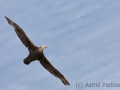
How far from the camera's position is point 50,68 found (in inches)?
1763

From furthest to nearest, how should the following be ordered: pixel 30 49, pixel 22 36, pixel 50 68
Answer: pixel 50 68, pixel 22 36, pixel 30 49

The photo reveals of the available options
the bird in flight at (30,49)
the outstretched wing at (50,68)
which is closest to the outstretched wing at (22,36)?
the bird in flight at (30,49)

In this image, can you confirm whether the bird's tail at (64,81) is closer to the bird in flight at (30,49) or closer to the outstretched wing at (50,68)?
the outstretched wing at (50,68)

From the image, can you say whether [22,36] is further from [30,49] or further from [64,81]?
[64,81]

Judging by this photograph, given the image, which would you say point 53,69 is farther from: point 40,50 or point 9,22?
point 9,22

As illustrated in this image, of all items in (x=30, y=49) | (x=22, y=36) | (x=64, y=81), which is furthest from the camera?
(x=64, y=81)

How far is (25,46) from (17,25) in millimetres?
2474

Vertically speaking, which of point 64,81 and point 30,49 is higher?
point 30,49

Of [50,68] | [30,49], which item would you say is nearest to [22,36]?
[30,49]

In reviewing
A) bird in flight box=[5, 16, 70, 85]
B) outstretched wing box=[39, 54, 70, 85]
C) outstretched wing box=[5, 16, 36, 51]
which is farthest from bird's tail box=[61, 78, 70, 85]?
outstretched wing box=[5, 16, 36, 51]

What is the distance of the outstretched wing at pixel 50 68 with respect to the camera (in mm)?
43469

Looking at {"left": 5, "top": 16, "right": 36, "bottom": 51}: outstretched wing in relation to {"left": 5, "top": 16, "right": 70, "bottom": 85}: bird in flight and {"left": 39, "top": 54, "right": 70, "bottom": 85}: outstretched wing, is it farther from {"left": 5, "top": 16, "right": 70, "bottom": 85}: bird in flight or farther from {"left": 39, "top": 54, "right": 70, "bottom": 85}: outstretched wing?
{"left": 39, "top": 54, "right": 70, "bottom": 85}: outstretched wing

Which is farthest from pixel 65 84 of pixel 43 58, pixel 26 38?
pixel 26 38

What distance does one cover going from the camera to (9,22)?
42.3 m
